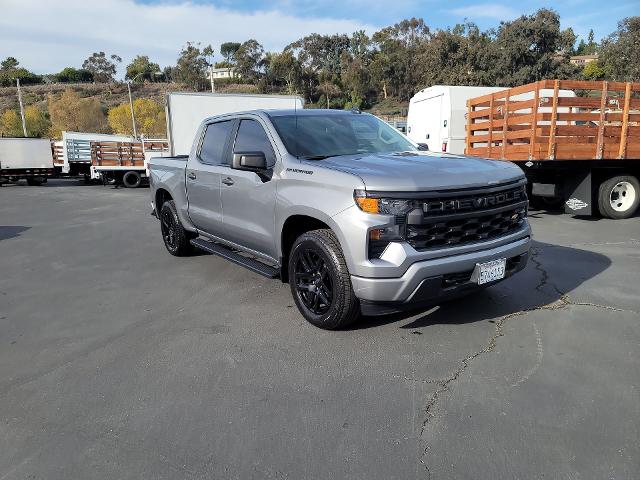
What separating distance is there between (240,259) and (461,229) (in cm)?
229

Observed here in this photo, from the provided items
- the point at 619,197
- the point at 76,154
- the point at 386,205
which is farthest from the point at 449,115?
the point at 76,154

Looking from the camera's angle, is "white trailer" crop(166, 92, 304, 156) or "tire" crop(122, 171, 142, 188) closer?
"white trailer" crop(166, 92, 304, 156)

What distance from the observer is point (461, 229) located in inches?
142

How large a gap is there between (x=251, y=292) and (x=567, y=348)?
302 cm

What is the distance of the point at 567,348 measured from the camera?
3562 millimetres

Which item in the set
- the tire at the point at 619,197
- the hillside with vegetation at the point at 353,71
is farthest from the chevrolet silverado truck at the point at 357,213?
the hillside with vegetation at the point at 353,71

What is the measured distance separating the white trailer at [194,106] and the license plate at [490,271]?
11.7 m

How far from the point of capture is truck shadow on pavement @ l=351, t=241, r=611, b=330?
4.18 metres

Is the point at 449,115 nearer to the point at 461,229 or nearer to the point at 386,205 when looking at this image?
the point at 461,229

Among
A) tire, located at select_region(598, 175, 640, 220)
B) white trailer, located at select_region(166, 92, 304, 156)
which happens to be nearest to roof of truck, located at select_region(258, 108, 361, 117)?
tire, located at select_region(598, 175, 640, 220)

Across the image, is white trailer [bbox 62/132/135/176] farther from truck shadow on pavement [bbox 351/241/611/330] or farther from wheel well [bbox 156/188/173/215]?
truck shadow on pavement [bbox 351/241/611/330]

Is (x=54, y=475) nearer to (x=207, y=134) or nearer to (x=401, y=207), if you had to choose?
(x=401, y=207)

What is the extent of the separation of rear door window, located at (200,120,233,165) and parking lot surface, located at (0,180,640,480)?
141 centimetres

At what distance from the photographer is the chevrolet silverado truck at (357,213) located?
338cm
